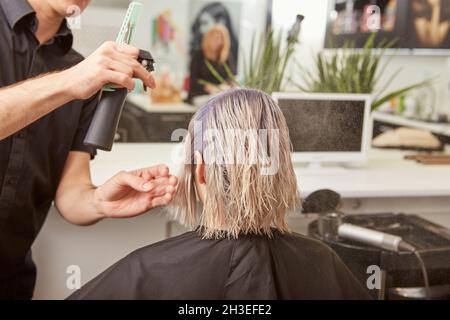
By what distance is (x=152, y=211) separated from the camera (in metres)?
1.22

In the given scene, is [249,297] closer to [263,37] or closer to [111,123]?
[111,123]

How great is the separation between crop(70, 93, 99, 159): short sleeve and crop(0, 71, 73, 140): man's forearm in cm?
12

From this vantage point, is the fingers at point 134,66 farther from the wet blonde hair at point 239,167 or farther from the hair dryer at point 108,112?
the wet blonde hair at point 239,167

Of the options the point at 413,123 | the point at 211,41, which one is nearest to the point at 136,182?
the point at 211,41

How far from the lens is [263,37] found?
1.39m

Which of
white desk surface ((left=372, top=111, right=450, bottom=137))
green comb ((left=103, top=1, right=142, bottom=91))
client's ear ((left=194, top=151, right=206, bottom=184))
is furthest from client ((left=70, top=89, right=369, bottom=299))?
white desk surface ((left=372, top=111, right=450, bottom=137))

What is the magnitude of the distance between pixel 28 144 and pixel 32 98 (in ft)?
0.80

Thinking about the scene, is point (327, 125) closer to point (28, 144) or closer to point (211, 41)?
point (28, 144)

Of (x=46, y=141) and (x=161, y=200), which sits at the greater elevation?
(x=46, y=141)

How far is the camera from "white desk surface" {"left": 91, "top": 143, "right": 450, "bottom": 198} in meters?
1.25

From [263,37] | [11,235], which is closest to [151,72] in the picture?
[263,37]

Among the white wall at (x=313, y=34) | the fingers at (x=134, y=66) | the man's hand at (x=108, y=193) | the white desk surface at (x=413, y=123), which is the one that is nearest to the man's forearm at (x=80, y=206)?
the man's hand at (x=108, y=193)

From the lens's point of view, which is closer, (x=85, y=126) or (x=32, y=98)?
(x=32, y=98)
